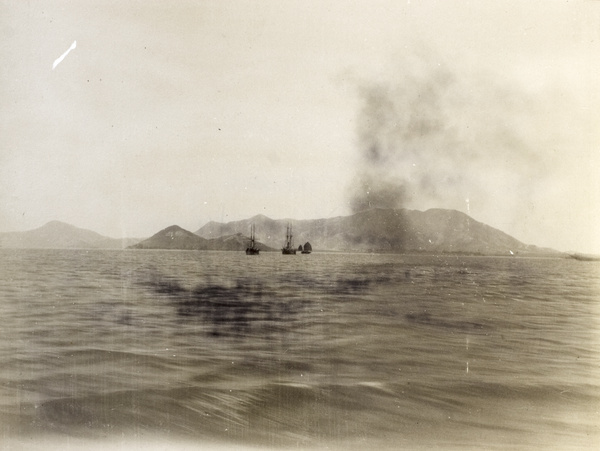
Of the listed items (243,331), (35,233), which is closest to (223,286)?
(243,331)

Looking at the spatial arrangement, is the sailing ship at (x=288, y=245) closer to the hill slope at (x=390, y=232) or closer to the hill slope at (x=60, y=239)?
the hill slope at (x=390, y=232)

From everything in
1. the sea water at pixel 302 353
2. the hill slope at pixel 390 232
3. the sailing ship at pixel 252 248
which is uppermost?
the hill slope at pixel 390 232

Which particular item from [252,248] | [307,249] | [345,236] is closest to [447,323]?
[345,236]

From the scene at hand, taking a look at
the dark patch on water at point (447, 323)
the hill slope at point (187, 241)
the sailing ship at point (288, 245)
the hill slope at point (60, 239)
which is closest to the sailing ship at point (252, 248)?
the hill slope at point (187, 241)

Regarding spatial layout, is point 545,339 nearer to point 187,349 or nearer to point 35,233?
point 187,349

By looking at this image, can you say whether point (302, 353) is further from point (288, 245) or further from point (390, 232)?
point (390, 232)

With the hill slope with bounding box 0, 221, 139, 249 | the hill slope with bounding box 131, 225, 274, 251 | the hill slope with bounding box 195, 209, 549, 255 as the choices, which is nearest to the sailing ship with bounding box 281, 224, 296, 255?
the hill slope with bounding box 195, 209, 549, 255
